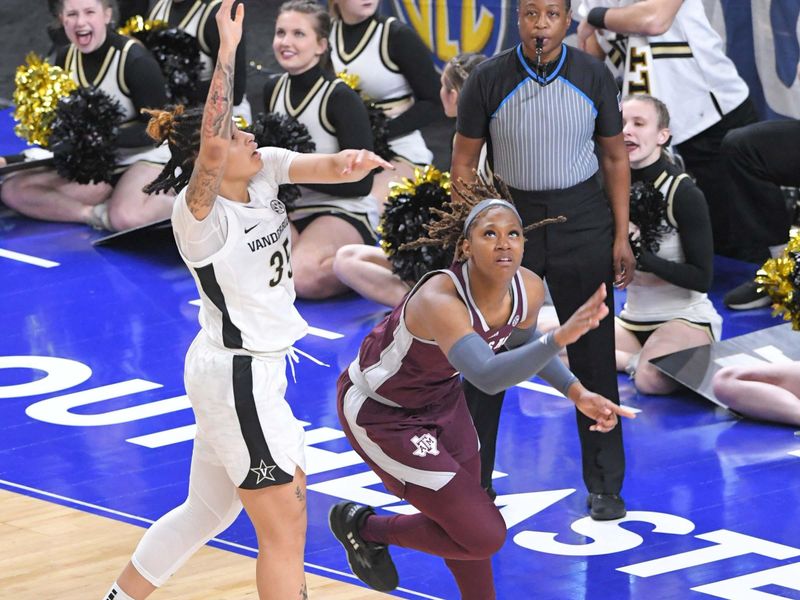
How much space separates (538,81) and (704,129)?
3.17 meters

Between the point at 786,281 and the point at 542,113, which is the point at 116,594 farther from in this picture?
the point at 786,281

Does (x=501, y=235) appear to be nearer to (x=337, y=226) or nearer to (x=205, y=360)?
(x=205, y=360)

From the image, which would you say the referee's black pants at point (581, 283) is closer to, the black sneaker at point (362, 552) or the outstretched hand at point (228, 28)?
the black sneaker at point (362, 552)

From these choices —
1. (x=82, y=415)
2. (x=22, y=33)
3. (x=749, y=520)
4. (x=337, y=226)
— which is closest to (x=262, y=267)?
(x=749, y=520)

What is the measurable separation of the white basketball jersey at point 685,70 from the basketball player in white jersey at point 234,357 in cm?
384

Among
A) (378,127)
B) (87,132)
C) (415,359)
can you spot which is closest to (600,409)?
(415,359)

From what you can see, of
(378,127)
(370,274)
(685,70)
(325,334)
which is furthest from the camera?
(378,127)

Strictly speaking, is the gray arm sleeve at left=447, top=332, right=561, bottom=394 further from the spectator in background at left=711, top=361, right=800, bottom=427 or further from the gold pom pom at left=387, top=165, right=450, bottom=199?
the gold pom pom at left=387, top=165, right=450, bottom=199

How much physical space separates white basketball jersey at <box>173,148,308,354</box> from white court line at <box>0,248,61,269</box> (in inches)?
185

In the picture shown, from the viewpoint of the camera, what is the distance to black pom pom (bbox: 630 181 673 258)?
286 inches

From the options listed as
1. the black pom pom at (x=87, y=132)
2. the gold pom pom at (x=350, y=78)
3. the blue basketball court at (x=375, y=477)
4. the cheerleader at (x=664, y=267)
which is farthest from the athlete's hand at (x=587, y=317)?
the black pom pom at (x=87, y=132)

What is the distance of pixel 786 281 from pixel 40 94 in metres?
4.92

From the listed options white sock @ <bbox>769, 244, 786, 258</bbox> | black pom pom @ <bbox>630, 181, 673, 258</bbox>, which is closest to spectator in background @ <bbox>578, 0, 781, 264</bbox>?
white sock @ <bbox>769, 244, 786, 258</bbox>

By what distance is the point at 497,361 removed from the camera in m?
4.37
